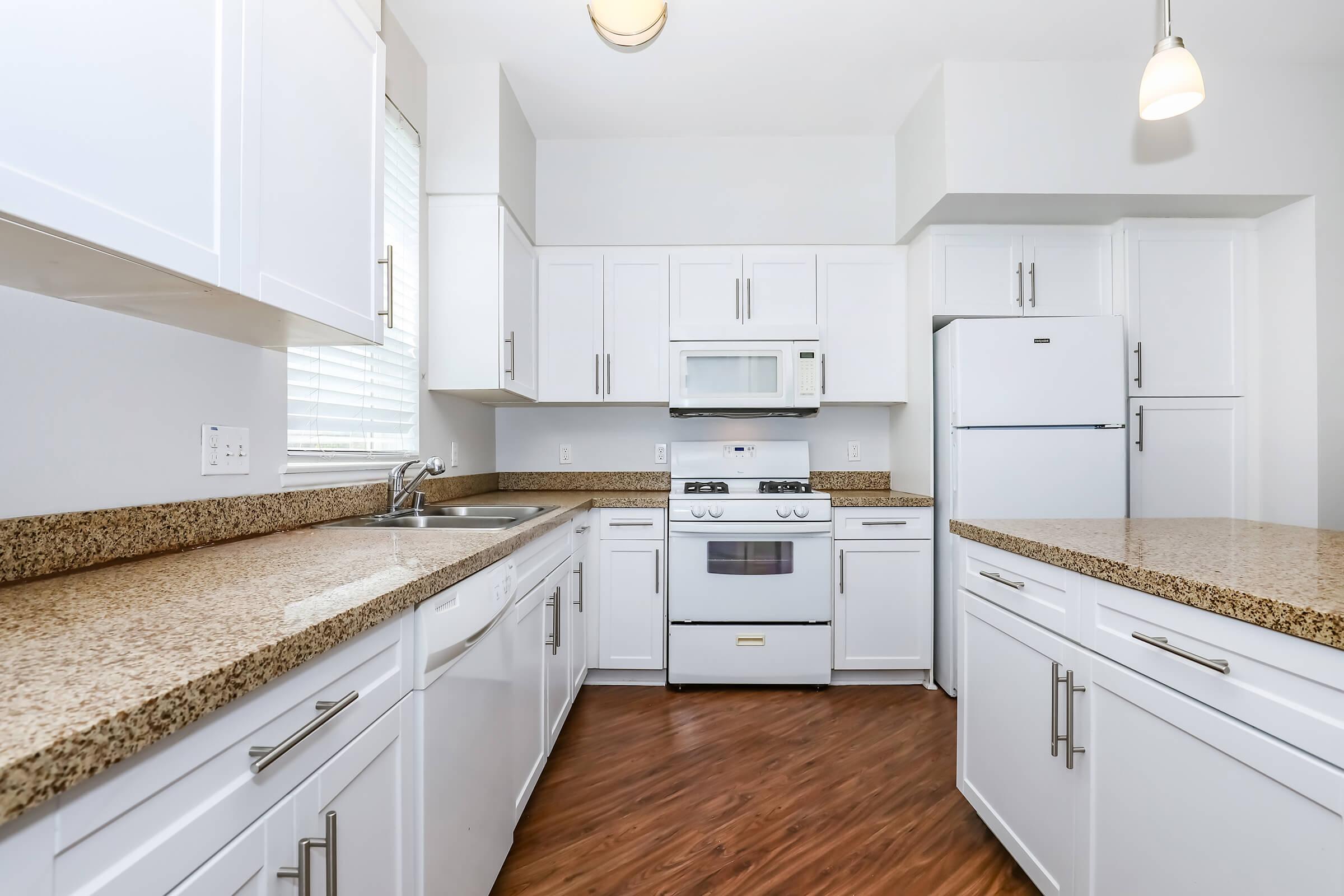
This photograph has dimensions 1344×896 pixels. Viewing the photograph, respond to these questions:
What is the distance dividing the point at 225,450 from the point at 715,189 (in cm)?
254

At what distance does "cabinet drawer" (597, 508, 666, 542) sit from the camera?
2773 mm

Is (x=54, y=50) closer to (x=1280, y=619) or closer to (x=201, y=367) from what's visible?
(x=201, y=367)

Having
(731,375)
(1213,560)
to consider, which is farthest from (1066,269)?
(1213,560)

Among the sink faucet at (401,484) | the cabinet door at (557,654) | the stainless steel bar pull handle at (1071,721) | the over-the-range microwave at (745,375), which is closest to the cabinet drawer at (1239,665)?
the stainless steel bar pull handle at (1071,721)

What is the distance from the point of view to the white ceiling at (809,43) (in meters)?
2.15

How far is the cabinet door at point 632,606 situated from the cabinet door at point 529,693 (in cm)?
81

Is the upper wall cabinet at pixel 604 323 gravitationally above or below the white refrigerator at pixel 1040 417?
above

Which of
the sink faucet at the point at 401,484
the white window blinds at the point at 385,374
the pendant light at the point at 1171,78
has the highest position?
the pendant light at the point at 1171,78

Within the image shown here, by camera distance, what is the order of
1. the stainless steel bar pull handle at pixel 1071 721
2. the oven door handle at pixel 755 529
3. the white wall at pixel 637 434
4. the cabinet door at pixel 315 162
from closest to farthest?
the cabinet door at pixel 315 162, the stainless steel bar pull handle at pixel 1071 721, the oven door handle at pixel 755 529, the white wall at pixel 637 434

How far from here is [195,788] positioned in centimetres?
56

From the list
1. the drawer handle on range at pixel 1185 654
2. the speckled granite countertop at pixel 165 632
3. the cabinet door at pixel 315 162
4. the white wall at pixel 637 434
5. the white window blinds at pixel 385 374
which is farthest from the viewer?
the white wall at pixel 637 434

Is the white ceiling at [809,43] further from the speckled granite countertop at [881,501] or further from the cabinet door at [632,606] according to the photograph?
the cabinet door at [632,606]

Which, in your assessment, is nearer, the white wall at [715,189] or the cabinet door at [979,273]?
the cabinet door at [979,273]

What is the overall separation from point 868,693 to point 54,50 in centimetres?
305
